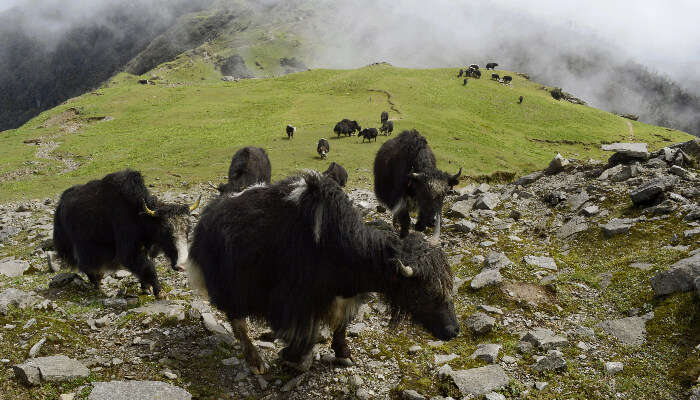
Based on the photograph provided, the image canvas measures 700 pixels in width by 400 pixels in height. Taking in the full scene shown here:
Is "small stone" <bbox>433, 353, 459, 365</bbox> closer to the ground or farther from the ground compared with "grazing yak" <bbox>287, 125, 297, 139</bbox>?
closer to the ground

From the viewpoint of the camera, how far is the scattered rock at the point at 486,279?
23.2 feet

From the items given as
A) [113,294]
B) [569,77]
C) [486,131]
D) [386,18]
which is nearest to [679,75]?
[569,77]

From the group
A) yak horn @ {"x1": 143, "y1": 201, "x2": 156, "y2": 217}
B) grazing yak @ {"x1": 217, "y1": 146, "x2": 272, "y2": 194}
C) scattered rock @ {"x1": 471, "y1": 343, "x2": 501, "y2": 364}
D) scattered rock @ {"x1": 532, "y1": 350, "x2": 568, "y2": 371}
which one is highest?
grazing yak @ {"x1": 217, "y1": 146, "x2": 272, "y2": 194}

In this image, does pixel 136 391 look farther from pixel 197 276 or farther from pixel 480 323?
pixel 480 323

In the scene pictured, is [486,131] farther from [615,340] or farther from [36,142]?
[36,142]

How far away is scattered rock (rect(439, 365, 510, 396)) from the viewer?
182 inches

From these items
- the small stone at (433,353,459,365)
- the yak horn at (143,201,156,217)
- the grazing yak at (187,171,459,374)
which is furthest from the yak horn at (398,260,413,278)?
the yak horn at (143,201,156,217)

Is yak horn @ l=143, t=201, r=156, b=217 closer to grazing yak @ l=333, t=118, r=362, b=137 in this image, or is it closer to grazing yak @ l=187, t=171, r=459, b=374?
grazing yak @ l=187, t=171, r=459, b=374

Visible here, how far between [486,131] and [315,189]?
35683 mm

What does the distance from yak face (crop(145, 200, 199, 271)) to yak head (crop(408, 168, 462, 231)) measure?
17.1 ft

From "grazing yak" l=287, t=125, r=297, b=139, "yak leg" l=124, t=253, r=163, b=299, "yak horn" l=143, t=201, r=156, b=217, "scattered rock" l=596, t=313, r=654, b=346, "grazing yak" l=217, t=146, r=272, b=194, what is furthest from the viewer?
"grazing yak" l=287, t=125, r=297, b=139

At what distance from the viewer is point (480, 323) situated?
5.91 m

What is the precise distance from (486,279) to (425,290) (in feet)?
10.6

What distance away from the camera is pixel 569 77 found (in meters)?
139
